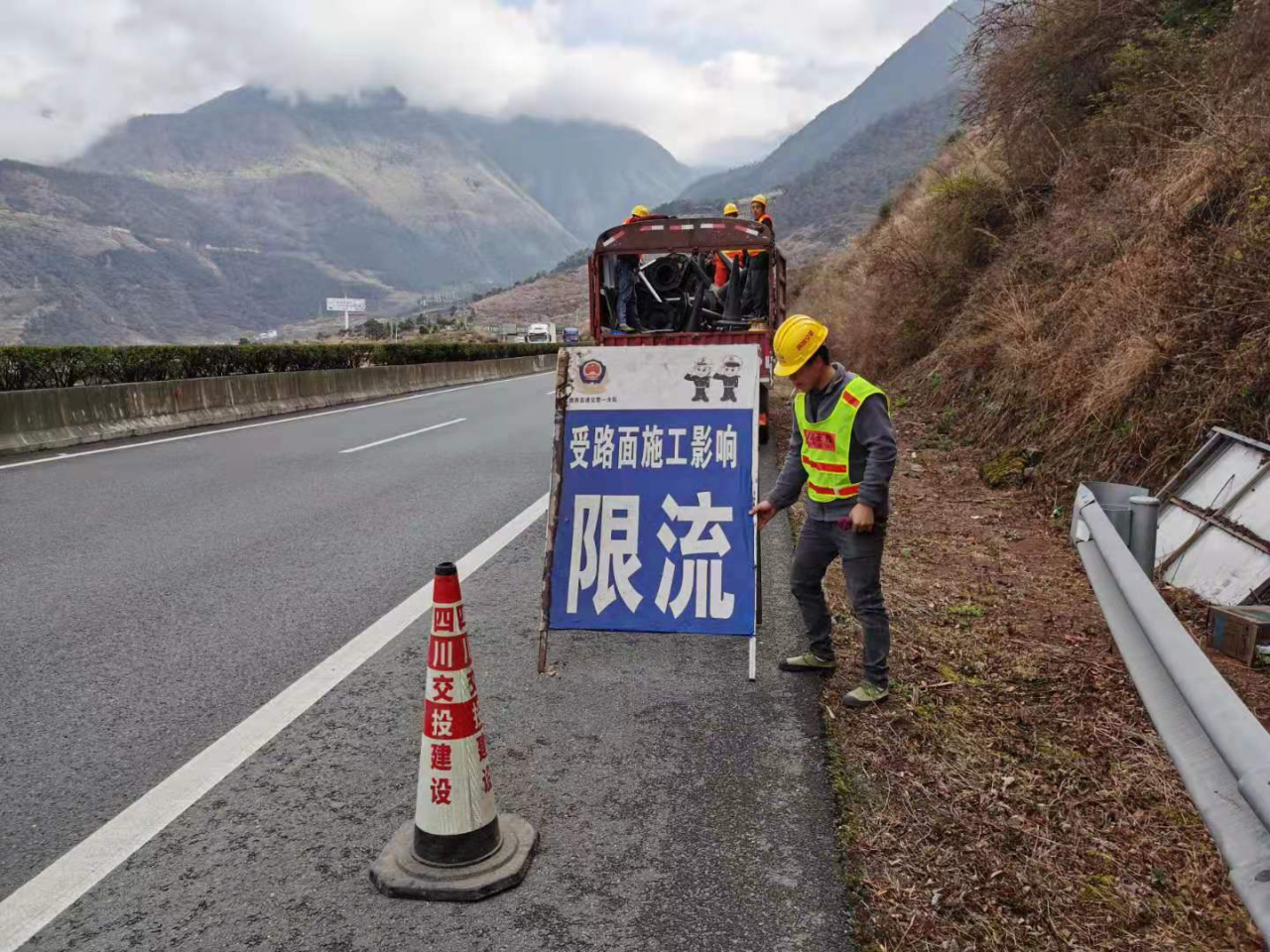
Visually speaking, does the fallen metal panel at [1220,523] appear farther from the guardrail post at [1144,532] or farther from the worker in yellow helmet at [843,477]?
the worker in yellow helmet at [843,477]

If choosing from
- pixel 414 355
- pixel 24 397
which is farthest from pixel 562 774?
pixel 414 355

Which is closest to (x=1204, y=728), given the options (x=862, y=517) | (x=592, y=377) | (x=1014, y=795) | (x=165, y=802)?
(x=1014, y=795)

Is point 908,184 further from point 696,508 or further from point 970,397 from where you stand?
point 696,508

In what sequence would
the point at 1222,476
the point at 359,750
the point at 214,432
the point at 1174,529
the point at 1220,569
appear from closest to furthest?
the point at 359,750
the point at 1220,569
the point at 1222,476
the point at 1174,529
the point at 214,432

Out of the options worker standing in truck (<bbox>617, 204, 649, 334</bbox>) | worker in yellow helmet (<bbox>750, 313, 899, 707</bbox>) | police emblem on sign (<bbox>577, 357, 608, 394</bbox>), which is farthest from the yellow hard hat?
worker standing in truck (<bbox>617, 204, 649, 334</bbox>)

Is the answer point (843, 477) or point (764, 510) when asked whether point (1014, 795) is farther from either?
point (764, 510)

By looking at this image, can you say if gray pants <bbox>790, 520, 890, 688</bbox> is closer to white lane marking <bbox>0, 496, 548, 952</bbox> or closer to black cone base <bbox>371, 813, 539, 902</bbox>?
black cone base <bbox>371, 813, 539, 902</bbox>

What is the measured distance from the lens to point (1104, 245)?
924 centimetres

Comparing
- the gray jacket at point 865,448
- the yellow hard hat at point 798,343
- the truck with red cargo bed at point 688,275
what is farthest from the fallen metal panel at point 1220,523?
the truck with red cargo bed at point 688,275

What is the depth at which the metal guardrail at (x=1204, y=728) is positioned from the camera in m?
1.73

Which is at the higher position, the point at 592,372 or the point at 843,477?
the point at 592,372

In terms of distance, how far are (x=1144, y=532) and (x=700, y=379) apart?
221cm

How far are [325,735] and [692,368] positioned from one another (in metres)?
2.52

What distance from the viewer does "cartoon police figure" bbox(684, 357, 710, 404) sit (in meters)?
4.84
